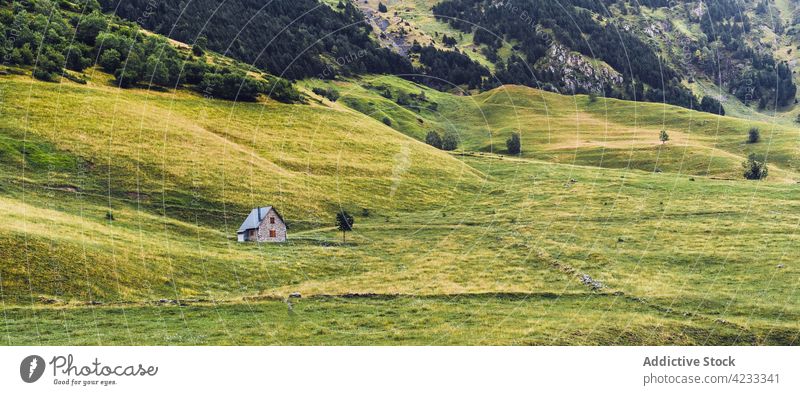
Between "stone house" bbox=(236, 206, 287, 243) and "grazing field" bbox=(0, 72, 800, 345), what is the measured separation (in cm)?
188

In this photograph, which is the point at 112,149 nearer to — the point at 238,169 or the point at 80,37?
the point at 238,169

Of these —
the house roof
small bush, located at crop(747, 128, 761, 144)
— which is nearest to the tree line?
the house roof

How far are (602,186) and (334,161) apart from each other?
139 ft

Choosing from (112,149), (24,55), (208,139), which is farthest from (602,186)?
(24,55)

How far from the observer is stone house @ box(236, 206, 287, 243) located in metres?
81.6

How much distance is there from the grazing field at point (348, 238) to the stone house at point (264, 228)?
188cm

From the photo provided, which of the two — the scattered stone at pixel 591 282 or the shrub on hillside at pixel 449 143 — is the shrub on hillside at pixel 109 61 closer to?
the shrub on hillside at pixel 449 143

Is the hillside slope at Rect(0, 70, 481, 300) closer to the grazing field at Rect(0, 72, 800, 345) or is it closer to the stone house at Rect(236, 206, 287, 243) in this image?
the grazing field at Rect(0, 72, 800, 345)

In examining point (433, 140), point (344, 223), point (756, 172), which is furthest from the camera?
point (433, 140)

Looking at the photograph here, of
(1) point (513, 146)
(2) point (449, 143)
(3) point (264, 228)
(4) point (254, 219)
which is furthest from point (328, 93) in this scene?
→ (3) point (264, 228)

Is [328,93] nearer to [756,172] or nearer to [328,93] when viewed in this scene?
[328,93]

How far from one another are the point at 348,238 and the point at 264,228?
980 cm

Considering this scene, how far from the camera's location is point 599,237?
89.9 meters

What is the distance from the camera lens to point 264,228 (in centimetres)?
8206
